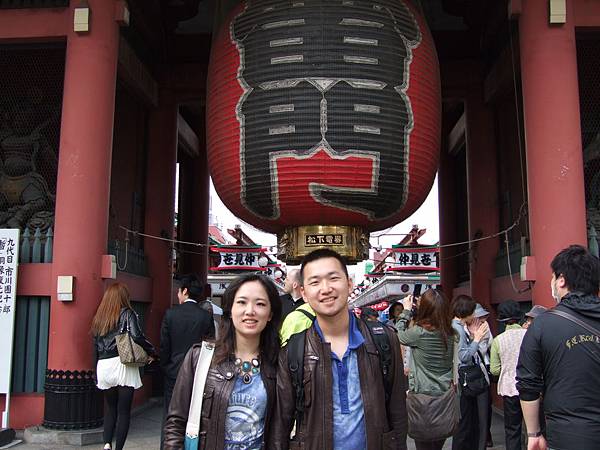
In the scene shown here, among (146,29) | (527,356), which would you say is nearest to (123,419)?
(527,356)

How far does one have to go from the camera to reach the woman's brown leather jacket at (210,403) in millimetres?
2084

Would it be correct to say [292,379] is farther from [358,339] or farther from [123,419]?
[123,419]

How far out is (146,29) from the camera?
8.52 meters

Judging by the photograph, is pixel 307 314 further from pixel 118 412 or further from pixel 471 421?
pixel 471 421

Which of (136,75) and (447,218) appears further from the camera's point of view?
(447,218)

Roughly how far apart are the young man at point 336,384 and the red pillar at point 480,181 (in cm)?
667

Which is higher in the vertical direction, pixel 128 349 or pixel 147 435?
pixel 128 349

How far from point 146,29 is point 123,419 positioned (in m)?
5.83

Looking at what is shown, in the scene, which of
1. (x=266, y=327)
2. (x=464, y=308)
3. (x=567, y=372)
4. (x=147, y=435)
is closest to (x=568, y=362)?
(x=567, y=372)

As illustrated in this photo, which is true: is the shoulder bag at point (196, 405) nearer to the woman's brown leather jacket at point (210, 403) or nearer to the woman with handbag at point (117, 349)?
the woman's brown leather jacket at point (210, 403)

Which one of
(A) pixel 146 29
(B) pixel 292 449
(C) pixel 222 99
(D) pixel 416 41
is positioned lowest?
(B) pixel 292 449

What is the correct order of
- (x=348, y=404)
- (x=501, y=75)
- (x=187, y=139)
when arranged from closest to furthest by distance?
(x=348, y=404)
(x=501, y=75)
(x=187, y=139)

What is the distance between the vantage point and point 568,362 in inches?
96.7

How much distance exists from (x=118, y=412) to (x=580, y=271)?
3603mm
